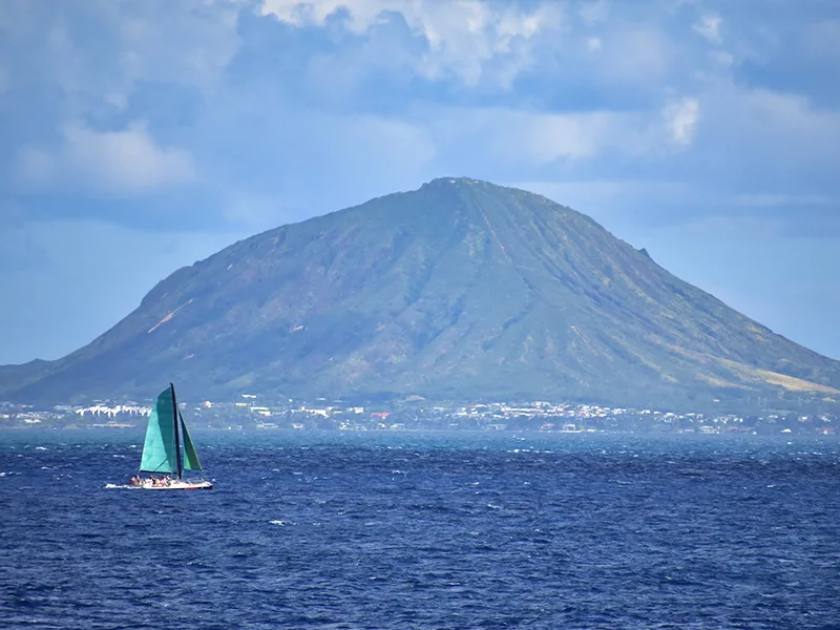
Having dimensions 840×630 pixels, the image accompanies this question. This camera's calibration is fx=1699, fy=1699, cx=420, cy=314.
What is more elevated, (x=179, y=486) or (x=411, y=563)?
(x=179, y=486)

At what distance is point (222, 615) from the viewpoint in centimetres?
9825

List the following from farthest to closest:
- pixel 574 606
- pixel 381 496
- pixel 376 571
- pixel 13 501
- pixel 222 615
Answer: pixel 381 496 → pixel 13 501 → pixel 376 571 → pixel 574 606 → pixel 222 615

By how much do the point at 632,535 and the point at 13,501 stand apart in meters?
68.3

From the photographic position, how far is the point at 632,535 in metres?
149

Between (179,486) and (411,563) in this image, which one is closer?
(411,563)

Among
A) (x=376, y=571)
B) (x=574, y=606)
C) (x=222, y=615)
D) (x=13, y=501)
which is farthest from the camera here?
(x=13, y=501)

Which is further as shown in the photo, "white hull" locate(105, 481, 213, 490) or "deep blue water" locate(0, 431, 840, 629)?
"white hull" locate(105, 481, 213, 490)

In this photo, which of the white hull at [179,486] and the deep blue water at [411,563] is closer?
the deep blue water at [411,563]

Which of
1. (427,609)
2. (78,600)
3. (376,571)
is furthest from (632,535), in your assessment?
(78,600)

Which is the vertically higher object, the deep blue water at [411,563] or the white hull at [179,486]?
the white hull at [179,486]

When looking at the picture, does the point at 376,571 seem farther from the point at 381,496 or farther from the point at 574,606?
the point at 381,496

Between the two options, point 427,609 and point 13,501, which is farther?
point 13,501

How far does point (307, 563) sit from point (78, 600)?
2432 cm

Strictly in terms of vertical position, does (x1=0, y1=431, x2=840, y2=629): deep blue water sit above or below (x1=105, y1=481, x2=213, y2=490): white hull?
below
